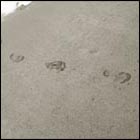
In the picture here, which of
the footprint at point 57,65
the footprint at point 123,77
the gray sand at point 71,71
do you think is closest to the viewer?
the gray sand at point 71,71

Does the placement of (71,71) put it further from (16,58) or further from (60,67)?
(16,58)

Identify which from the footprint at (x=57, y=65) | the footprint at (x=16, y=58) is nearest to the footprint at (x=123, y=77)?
the footprint at (x=57, y=65)

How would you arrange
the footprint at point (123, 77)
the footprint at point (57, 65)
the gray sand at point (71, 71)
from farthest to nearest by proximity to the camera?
the footprint at point (57, 65) < the footprint at point (123, 77) < the gray sand at point (71, 71)

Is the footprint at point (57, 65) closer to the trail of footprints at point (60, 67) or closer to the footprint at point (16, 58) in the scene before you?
the trail of footprints at point (60, 67)

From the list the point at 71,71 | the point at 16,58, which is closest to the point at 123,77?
the point at 71,71

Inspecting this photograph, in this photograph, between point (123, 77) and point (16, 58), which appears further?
point (16, 58)

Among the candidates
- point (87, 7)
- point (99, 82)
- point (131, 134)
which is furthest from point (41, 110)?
point (87, 7)

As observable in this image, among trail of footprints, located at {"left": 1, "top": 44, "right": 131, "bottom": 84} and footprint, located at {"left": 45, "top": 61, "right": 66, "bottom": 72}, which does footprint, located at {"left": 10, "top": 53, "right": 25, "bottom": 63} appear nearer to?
trail of footprints, located at {"left": 1, "top": 44, "right": 131, "bottom": 84}
